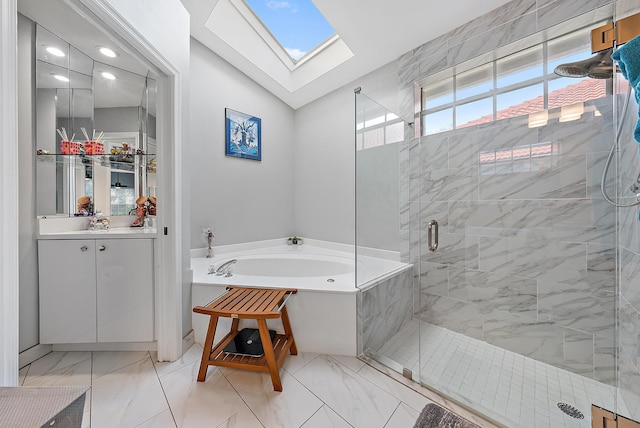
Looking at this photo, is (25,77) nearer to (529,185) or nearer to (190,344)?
(190,344)

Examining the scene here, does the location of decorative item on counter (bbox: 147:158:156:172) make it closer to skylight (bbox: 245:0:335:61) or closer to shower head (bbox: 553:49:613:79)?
skylight (bbox: 245:0:335:61)

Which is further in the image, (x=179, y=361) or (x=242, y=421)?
(x=179, y=361)

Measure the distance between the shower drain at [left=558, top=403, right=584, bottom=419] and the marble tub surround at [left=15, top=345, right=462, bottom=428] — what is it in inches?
28.0

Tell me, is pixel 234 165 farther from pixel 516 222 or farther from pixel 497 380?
pixel 497 380

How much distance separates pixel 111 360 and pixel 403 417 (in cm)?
188

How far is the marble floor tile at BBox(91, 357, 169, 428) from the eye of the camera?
120cm

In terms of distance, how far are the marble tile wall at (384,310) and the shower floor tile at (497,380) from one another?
9 cm

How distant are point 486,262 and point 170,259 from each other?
239cm

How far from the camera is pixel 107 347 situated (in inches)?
68.2

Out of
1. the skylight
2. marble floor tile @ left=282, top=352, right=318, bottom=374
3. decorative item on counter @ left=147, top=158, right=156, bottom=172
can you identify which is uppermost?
the skylight

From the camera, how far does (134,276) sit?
1.70 meters

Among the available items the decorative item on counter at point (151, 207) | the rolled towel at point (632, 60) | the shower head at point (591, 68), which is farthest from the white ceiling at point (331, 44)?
the rolled towel at point (632, 60)

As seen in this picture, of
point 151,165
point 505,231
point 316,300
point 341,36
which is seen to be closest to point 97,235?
point 151,165

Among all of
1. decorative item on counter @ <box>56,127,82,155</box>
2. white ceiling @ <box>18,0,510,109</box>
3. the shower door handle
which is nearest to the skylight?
white ceiling @ <box>18,0,510,109</box>
